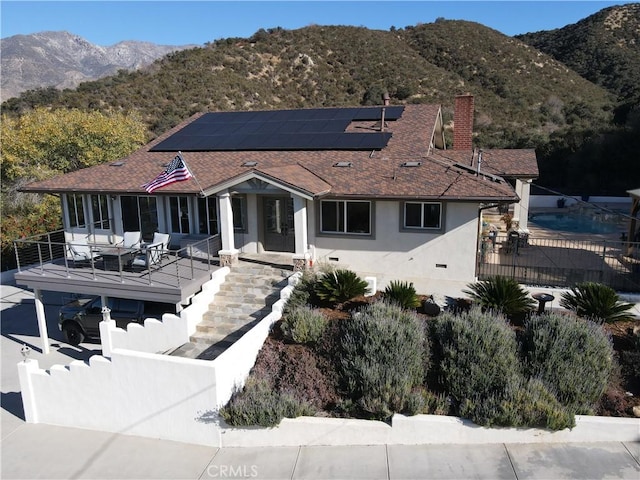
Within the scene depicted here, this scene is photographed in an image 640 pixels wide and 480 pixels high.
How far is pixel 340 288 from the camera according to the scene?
44.6 feet

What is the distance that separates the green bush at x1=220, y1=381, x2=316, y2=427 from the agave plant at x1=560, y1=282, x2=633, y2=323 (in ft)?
25.2

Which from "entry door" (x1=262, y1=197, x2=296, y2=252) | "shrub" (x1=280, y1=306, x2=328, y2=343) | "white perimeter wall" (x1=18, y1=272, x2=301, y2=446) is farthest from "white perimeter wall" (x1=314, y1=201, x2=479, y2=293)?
"white perimeter wall" (x1=18, y1=272, x2=301, y2=446)

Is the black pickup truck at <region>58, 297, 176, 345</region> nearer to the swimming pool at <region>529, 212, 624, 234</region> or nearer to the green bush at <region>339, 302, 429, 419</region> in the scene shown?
the green bush at <region>339, 302, 429, 419</region>

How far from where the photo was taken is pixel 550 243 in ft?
72.5

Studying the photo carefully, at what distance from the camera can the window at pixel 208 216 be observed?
1744cm

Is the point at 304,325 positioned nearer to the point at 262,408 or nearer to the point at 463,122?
the point at 262,408

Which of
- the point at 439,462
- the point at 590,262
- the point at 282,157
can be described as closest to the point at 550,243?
the point at 590,262

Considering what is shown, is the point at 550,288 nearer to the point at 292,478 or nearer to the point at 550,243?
the point at 550,243

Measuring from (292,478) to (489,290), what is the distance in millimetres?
7276

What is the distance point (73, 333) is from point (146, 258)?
3.81 m

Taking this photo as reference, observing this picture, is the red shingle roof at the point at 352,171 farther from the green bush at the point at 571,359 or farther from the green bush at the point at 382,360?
the green bush at the point at 382,360

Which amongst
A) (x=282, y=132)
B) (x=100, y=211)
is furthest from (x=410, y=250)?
(x=100, y=211)

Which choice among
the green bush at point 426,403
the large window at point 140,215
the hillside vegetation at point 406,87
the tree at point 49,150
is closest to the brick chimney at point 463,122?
the large window at point 140,215

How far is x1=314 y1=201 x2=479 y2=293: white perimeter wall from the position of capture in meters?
15.3
